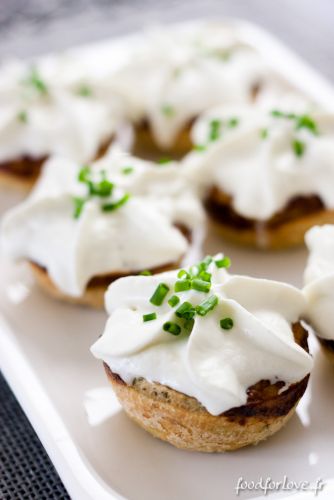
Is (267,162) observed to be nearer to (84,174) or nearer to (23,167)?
(84,174)

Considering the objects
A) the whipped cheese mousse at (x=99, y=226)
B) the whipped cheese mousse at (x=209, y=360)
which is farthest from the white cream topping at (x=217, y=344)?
the whipped cheese mousse at (x=99, y=226)

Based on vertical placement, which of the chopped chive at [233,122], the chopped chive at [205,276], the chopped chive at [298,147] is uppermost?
the chopped chive at [205,276]

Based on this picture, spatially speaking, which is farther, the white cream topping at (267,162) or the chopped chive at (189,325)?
the white cream topping at (267,162)

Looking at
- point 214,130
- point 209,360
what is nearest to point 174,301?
point 209,360

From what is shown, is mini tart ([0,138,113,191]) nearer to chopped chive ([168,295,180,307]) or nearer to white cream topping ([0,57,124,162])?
white cream topping ([0,57,124,162])

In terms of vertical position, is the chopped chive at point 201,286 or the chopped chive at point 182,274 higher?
the chopped chive at point 201,286

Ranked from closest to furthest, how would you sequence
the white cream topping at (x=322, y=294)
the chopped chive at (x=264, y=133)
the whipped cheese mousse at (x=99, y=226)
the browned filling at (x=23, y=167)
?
the white cream topping at (x=322, y=294) → the whipped cheese mousse at (x=99, y=226) → the chopped chive at (x=264, y=133) → the browned filling at (x=23, y=167)

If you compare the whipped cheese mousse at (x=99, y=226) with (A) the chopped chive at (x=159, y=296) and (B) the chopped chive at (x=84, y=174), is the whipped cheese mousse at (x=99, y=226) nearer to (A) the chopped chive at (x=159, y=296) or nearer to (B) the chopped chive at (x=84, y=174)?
(B) the chopped chive at (x=84, y=174)
